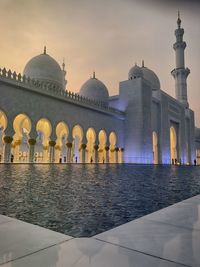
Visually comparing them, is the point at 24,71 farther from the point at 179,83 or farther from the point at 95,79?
the point at 179,83

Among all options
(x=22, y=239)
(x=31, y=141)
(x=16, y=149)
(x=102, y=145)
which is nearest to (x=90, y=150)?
(x=102, y=145)

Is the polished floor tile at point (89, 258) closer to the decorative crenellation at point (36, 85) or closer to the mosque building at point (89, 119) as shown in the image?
the mosque building at point (89, 119)

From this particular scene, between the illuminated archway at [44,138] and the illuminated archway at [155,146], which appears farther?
the illuminated archway at [155,146]

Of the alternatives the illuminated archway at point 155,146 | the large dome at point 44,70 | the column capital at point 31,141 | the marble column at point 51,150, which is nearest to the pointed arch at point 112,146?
the illuminated archway at point 155,146

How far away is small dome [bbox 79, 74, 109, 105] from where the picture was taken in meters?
28.9

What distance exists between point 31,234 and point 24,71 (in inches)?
1014

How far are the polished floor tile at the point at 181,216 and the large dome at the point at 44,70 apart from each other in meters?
23.1

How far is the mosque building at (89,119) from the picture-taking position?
18.0 m

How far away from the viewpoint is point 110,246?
126 cm

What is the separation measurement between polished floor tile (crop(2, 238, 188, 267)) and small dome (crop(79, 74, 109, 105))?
27700 mm

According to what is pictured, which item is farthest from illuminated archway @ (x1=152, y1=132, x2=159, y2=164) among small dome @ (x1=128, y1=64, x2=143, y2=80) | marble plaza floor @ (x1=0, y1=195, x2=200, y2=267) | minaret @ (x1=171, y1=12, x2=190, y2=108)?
marble plaza floor @ (x1=0, y1=195, x2=200, y2=267)

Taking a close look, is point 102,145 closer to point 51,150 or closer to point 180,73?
point 51,150

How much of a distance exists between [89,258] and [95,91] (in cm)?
2850

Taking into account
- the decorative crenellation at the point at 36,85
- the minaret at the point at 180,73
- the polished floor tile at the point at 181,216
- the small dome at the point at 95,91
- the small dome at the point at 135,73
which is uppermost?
the minaret at the point at 180,73
